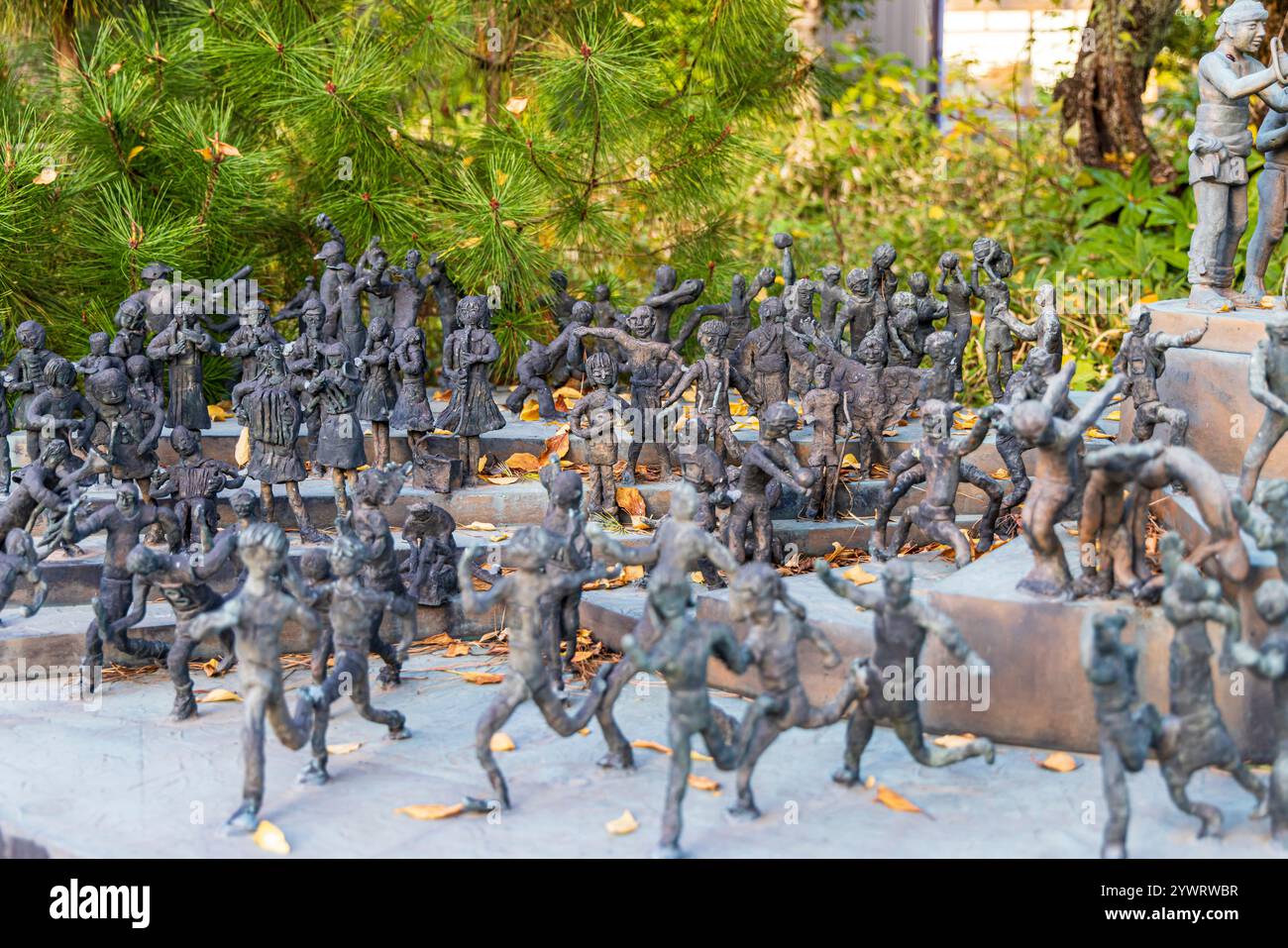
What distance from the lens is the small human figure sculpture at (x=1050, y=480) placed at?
5887 mm

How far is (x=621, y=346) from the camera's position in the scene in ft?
30.1

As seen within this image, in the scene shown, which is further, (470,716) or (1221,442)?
(1221,442)

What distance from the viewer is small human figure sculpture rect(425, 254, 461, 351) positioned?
9.90 m

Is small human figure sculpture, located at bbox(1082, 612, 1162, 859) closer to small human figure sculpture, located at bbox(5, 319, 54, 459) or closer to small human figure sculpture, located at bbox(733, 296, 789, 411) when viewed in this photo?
small human figure sculpture, located at bbox(733, 296, 789, 411)

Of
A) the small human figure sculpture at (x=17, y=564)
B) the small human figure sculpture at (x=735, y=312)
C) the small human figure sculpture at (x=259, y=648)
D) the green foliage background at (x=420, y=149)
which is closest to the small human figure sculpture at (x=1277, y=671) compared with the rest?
the small human figure sculpture at (x=259, y=648)

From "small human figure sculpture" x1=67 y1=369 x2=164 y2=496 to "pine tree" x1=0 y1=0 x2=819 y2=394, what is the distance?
191 centimetres

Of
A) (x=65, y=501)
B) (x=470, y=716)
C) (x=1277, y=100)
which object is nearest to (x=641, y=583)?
(x=470, y=716)

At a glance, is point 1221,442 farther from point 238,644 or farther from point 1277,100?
point 238,644

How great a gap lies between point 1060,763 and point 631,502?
10.3 ft

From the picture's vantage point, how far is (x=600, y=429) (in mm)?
8000

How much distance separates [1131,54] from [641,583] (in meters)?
7.73

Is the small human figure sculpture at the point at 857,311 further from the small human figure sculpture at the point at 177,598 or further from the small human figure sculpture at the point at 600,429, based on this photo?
the small human figure sculpture at the point at 177,598

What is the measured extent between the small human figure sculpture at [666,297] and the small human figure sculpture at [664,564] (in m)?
3.42

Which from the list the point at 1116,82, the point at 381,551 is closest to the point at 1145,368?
the point at 381,551
